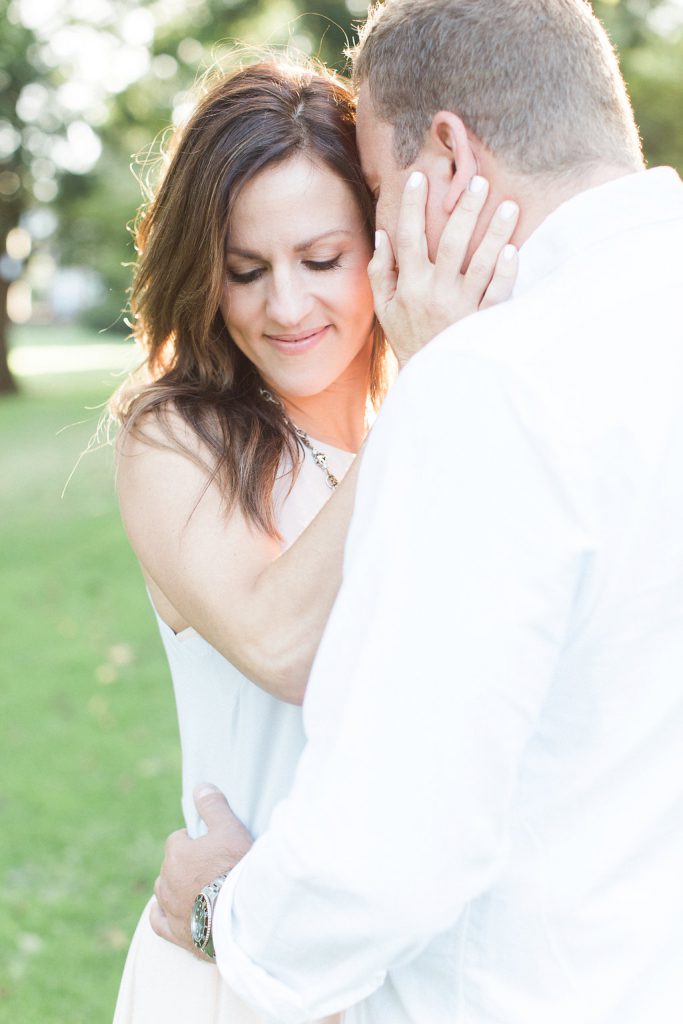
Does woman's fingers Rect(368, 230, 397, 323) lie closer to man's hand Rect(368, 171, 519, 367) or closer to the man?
man's hand Rect(368, 171, 519, 367)

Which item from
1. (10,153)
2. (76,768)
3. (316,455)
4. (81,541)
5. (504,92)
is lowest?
(10,153)

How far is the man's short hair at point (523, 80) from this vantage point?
5.22 feet

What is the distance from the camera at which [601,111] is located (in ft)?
5.29

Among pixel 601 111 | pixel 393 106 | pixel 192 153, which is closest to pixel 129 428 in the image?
pixel 192 153

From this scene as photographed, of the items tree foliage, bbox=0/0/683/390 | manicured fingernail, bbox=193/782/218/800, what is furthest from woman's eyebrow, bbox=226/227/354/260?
tree foliage, bbox=0/0/683/390

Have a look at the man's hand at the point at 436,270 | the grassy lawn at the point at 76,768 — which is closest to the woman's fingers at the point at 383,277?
the man's hand at the point at 436,270

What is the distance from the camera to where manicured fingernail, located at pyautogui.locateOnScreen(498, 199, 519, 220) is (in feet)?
5.44

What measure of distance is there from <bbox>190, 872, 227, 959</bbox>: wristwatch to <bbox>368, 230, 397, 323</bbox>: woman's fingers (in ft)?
3.43

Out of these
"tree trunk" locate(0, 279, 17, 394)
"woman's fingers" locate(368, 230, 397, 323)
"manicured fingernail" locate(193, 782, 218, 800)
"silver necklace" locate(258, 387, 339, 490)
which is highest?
"woman's fingers" locate(368, 230, 397, 323)

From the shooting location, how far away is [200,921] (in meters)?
1.97

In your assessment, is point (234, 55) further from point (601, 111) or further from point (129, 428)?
point (601, 111)

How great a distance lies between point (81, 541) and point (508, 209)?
10.0 m

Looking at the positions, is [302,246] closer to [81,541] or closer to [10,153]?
[81,541]

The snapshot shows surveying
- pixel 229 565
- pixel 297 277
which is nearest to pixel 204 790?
pixel 229 565
